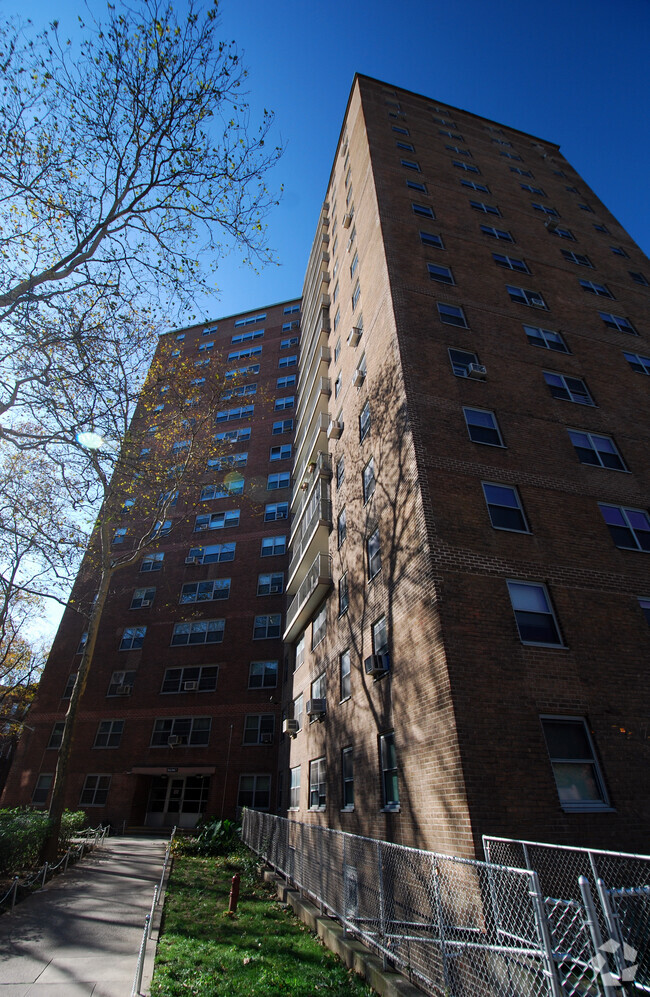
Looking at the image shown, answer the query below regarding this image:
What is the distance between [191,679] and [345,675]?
15.5 meters

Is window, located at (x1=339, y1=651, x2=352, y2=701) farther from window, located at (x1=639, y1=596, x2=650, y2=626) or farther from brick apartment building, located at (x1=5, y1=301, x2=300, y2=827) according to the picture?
brick apartment building, located at (x1=5, y1=301, x2=300, y2=827)

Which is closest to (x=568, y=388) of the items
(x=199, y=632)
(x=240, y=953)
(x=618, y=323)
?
(x=618, y=323)

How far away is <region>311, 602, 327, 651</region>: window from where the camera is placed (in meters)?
17.6

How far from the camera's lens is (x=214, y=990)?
5.70 meters

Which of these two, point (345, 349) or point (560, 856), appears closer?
point (560, 856)

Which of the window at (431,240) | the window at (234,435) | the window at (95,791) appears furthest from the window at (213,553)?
the window at (431,240)

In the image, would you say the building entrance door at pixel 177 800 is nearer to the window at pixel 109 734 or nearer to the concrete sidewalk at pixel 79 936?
the window at pixel 109 734

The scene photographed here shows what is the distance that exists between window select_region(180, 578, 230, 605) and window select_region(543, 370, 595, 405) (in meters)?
21.2

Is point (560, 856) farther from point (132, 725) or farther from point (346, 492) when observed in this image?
point (132, 725)

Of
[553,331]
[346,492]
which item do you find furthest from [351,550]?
[553,331]

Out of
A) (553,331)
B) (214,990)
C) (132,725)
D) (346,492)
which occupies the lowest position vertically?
(214,990)

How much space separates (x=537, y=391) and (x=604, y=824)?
10.5m

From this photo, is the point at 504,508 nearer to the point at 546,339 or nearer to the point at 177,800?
the point at 546,339

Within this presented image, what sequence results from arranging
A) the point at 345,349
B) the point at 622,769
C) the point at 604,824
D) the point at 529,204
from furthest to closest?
the point at 529,204 → the point at 345,349 → the point at 622,769 → the point at 604,824
